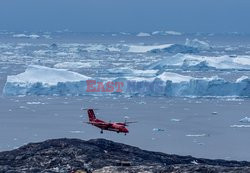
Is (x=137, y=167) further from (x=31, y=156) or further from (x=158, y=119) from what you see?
(x=158, y=119)

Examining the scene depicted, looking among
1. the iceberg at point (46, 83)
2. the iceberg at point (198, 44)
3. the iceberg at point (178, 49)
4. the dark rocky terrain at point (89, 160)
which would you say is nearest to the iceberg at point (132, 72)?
the iceberg at point (46, 83)

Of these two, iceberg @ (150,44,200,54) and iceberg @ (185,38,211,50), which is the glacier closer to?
iceberg @ (150,44,200,54)

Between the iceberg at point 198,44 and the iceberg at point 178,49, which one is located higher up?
the iceberg at point 198,44

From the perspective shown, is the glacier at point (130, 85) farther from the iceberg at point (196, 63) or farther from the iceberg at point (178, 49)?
the iceberg at point (178, 49)

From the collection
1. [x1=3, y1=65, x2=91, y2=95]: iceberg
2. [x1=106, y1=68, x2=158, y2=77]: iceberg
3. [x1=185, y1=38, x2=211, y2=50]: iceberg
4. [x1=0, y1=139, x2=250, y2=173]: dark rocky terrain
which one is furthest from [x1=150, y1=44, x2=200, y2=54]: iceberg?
[x1=0, y1=139, x2=250, y2=173]: dark rocky terrain

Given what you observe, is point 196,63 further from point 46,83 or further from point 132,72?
point 46,83

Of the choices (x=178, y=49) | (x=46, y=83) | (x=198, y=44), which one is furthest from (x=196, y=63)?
(x=198, y=44)
